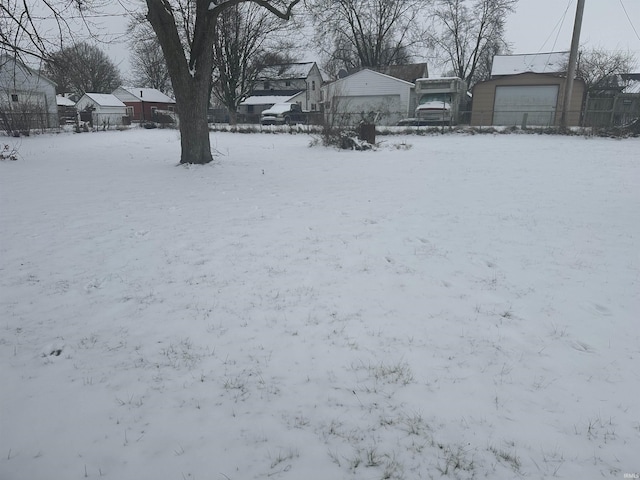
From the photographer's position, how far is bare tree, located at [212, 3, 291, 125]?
1318 inches

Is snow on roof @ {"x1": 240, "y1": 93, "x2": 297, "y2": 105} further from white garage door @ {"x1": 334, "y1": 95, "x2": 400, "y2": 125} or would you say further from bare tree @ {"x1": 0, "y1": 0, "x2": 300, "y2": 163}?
bare tree @ {"x1": 0, "y1": 0, "x2": 300, "y2": 163}

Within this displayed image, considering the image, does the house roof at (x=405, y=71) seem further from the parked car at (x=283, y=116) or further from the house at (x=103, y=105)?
the house at (x=103, y=105)

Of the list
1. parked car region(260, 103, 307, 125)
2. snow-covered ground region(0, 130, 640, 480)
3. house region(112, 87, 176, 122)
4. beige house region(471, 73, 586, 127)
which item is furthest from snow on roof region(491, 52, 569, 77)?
house region(112, 87, 176, 122)

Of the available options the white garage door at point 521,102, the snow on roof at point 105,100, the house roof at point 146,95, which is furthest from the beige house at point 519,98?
the house roof at point 146,95

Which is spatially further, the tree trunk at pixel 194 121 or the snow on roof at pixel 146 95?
the snow on roof at pixel 146 95

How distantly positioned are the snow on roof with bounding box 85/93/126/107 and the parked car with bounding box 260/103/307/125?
21513mm

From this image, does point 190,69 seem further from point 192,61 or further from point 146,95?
point 146,95

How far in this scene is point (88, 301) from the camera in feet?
13.3

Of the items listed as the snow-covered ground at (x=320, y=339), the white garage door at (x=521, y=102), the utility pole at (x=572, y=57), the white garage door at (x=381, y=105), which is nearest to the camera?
the snow-covered ground at (x=320, y=339)

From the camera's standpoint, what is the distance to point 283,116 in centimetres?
3697

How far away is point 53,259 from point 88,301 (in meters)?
1.43

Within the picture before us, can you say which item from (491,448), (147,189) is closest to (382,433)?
(491,448)

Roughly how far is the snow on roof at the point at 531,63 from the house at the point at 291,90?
22130 millimetres

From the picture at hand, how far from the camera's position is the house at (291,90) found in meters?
51.2
